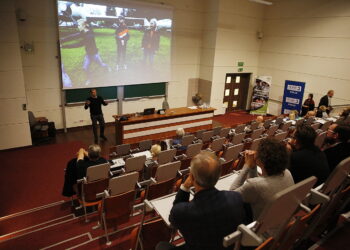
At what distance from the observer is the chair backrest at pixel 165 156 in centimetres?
448

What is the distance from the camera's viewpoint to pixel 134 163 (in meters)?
4.21

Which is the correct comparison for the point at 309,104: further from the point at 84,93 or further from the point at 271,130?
the point at 84,93

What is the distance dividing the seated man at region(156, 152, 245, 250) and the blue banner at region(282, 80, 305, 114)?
9442mm

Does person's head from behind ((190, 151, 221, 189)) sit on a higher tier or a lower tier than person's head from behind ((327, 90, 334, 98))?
higher

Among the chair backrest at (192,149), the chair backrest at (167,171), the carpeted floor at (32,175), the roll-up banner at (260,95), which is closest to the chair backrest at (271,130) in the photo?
the chair backrest at (192,149)

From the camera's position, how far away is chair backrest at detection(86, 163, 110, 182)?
365 centimetres

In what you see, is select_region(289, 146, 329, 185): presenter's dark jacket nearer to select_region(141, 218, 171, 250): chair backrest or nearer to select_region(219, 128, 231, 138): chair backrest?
select_region(141, 218, 171, 250): chair backrest

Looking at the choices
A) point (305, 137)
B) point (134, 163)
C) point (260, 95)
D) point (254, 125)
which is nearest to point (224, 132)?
point (254, 125)

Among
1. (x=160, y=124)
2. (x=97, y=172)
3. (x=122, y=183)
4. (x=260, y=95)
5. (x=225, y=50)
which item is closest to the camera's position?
(x=122, y=183)

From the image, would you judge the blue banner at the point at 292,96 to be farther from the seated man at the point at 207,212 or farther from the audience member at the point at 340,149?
the seated man at the point at 207,212

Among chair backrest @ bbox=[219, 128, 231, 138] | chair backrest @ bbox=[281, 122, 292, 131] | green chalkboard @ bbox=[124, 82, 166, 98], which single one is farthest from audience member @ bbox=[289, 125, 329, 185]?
green chalkboard @ bbox=[124, 82, 166, 98]

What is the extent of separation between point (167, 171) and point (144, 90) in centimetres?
611

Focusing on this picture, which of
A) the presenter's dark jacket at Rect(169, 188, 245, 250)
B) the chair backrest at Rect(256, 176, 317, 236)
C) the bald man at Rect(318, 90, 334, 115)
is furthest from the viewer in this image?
the bald man at Rect(318, 90, 334, 115)

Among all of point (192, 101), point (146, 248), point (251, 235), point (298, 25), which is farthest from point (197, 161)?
point (298, 25)
